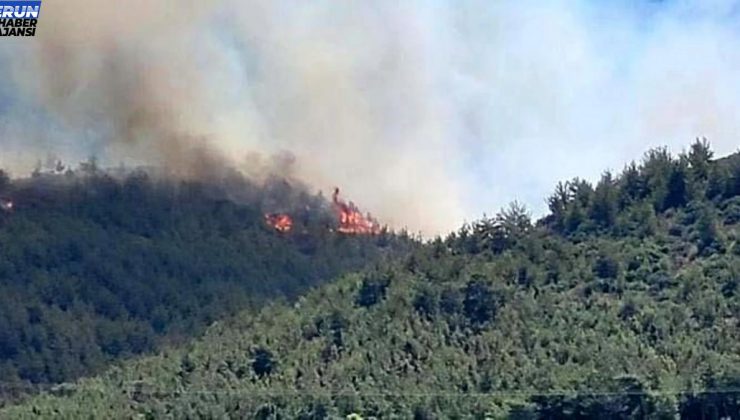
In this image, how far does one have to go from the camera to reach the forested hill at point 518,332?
79.4m

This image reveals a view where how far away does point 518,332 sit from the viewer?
93000 mm

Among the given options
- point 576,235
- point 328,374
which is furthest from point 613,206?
point 328,374

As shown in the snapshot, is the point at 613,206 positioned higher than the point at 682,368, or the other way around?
the point at 613,206

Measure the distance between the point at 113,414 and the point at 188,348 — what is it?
2894cm

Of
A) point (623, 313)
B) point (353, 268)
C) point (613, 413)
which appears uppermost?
point (353, 268)

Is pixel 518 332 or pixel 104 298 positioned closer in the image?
pixel 518 332

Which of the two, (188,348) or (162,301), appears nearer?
(188,348)

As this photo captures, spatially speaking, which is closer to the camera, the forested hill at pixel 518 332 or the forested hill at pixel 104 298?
the forested hill at pixel 518 332

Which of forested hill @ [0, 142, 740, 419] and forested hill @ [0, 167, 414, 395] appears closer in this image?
forested hill @ [0, 142, 740, 419]

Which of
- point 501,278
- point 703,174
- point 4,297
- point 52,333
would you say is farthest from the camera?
point 4,297

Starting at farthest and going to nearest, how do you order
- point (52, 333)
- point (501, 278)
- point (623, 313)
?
1. point (52, 333)
2. point (501, 278)
3. point (623, 313)

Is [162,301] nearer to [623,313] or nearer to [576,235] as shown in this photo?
[576,235]

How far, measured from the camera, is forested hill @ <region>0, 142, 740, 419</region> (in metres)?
79.4

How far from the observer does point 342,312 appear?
4215 inches
